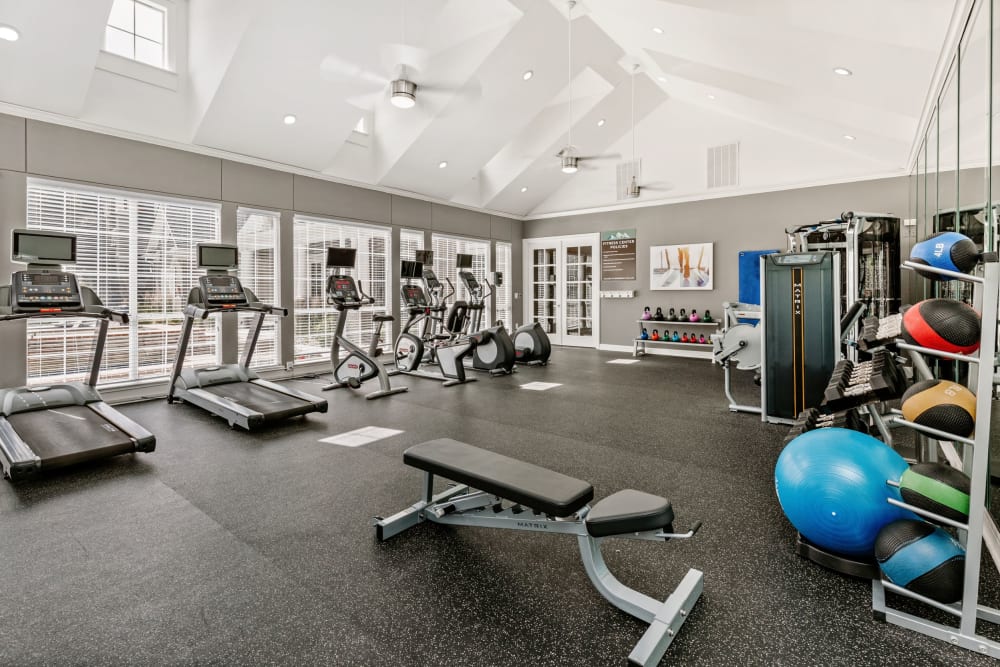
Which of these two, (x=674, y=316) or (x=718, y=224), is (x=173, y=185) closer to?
(x=674, y=316)

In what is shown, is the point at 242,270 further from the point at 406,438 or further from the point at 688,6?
the point at 688,6

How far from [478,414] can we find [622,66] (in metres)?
5.69

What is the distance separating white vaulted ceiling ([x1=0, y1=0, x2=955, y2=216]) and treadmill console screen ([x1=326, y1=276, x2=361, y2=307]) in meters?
2.02

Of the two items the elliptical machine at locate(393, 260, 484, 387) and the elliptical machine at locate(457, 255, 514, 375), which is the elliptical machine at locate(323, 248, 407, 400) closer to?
the elliptical machine at locate(393, 260, 484, 387)

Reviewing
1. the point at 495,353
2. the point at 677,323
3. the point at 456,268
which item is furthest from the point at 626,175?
the point at 495,353

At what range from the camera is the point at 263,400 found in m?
4.97

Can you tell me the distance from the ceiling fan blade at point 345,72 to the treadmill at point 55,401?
306 cm

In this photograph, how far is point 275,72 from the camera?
18.0ft

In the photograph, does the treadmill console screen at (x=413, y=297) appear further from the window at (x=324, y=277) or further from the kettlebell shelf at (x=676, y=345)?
the kettlebell shelf at (x=676, y=345)

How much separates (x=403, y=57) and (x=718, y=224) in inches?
237

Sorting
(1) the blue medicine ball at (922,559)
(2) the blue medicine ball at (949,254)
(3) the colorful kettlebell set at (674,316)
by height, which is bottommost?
(1) the blue medicine ball at (922,559)

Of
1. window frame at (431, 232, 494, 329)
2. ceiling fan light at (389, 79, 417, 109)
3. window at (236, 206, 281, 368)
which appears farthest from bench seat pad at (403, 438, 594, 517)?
window frame at (431, 232, 494, 329)

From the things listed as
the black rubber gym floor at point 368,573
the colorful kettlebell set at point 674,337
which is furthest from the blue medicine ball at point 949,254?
the colorful kettlebell set at point 674,337

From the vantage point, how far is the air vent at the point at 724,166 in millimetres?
8688
